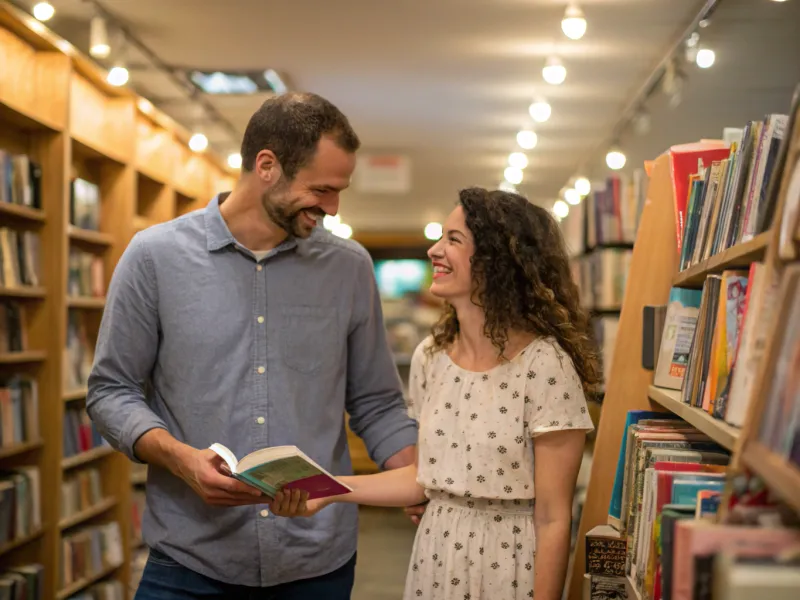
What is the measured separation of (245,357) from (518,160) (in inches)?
280

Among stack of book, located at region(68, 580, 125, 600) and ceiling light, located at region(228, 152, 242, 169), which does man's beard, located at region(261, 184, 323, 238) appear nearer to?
stack of book, located at region(68, 580, 125, 600)

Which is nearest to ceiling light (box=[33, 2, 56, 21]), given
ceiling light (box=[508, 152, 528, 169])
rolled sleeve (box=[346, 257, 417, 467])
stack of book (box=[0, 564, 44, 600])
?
stack of book (box=[0, 564, 44, 600])

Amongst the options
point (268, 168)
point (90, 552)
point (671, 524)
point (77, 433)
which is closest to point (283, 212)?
point (268, 168)

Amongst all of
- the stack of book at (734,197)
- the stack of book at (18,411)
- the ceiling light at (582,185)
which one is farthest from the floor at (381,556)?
the ceiling light at (582,185)

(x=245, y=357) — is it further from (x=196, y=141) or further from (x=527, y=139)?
(x=527, y=139)

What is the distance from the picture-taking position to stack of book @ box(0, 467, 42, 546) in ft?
12.1

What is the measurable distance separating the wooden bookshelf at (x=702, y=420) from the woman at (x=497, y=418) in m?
0.18

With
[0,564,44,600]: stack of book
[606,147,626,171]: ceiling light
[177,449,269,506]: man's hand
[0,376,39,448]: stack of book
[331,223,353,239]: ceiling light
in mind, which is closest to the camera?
[177,449,269,506]: man's hand

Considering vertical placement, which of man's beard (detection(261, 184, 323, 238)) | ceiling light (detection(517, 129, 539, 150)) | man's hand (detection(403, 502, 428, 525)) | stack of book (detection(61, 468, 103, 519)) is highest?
ceiling light (detection(517, 129, 539, 150))

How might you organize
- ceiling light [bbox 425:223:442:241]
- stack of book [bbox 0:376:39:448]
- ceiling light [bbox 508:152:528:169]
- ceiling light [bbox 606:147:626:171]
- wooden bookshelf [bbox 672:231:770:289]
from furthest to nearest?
ceiling light [bbox 425:223:442:241] → ceiling light [bbox 508:152:528:169] → ceiling light [bbox 606:147:626:171] → stack of book [bbox 0:376:39:448] → wooden bookshelf [bbox 672:231:770:289]

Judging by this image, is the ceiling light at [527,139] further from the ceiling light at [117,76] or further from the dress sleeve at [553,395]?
the dress sleeve at [553,395]

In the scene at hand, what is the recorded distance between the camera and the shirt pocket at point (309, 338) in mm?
2018

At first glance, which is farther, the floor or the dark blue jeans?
the floor

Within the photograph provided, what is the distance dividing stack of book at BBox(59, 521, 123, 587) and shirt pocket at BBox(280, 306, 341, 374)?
8.83ft
